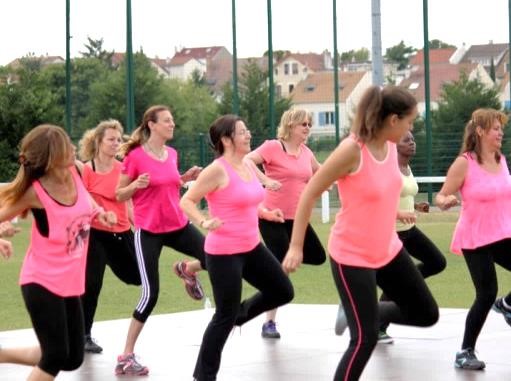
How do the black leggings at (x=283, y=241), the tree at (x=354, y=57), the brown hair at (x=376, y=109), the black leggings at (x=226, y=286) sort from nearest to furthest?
the brown hair at (x=376, y=109) → the black leggings at (x=226, y=286) → the black leggings at (x=283, y=241) → the tree at (x=354, y=57)

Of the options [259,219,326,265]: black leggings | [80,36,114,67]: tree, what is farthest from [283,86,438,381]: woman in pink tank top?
[80,36,114,67]: tree

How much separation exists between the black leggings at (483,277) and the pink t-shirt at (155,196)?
2.34 m

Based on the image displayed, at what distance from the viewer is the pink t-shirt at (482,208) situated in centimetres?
1050

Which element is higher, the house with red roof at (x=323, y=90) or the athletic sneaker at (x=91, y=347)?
the house with red roof at (x=323, y=90)

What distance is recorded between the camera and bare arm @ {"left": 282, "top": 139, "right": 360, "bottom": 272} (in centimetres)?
778

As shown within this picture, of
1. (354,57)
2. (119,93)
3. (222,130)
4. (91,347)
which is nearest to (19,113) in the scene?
(119,93)

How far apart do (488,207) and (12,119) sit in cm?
3013

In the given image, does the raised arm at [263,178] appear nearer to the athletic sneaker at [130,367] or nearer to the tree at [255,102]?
the athletic sneaker at [130,367]

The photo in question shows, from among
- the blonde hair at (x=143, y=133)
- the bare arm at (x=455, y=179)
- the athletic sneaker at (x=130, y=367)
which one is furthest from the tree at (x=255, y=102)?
the bare arm at (x=455, y=179)

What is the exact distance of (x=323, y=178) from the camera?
7.82 metres

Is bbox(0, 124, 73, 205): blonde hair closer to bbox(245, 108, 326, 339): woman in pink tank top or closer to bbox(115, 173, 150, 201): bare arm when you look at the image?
bbox(115, 173, 150, 201): bare arm

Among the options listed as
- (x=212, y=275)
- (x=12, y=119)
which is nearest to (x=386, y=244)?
(x=212, y=275)

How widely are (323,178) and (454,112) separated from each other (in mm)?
36531

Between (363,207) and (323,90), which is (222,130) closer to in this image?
(363,207)
